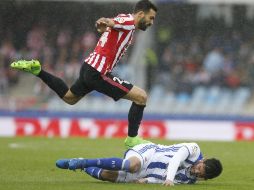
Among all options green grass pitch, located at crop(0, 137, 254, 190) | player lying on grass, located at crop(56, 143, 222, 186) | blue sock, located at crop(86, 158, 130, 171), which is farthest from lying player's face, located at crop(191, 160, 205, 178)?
blue sock, located at crop(86, 158, 130, 171)

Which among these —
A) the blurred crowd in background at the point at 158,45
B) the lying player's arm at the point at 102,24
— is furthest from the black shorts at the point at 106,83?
the blurred crowd in background at the point at 158,45

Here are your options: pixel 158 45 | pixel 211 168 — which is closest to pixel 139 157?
pixel 211 168

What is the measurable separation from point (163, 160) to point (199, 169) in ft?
1.61

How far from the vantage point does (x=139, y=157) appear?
10.1 meters

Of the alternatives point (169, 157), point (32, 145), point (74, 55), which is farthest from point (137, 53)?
point (169, 157)

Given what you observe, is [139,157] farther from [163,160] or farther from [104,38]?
[104,38]

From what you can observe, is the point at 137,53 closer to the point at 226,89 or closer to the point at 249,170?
the point at 226,89

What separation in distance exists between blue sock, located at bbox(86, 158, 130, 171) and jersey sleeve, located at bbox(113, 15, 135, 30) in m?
1.98

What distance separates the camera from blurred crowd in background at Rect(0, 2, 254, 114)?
23109mm

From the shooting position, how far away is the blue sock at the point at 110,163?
9859mm

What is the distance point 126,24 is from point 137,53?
1259cm

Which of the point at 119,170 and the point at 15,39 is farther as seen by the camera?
the point at 15,39

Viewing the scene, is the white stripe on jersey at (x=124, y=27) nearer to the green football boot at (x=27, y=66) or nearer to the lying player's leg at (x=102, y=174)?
Result: the green football boot at (x=27, y=66)

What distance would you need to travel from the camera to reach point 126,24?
436 inches
